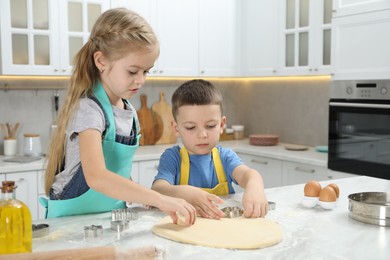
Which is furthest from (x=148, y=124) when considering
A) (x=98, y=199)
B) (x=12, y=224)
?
(x=12, y=224)

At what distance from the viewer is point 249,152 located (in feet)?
12.1

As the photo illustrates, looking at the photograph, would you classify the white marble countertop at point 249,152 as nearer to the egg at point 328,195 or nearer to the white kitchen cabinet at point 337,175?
the white kitchen cabinet at point 337,175

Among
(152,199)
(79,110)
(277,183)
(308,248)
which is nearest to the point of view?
(308,248)

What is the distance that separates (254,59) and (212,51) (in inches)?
13.7

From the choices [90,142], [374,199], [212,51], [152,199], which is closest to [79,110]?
[90,142]

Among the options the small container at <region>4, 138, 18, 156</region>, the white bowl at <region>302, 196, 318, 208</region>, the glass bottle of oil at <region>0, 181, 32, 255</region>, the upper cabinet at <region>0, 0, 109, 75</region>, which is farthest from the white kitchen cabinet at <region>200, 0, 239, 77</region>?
the glass bottle of oil at <region>0, 181, 32, 255</region>

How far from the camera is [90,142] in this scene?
129cm

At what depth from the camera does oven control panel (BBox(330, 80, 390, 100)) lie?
2.82 m

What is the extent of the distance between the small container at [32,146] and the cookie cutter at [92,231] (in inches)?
89.0

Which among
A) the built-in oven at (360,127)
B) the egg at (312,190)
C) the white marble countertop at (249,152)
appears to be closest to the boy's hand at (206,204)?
the egg at (312,190)

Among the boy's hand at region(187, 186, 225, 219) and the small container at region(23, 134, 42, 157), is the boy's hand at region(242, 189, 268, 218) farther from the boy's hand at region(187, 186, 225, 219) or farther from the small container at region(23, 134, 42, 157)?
the small container at region(23, 134, 42, 157)

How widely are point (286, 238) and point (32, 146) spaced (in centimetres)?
252

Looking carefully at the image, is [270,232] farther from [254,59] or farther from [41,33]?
[254,59]

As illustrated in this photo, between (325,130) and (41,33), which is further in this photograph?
(325,130)
